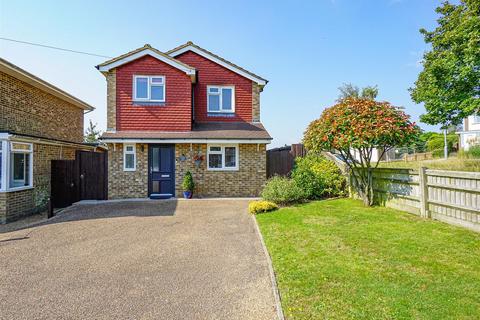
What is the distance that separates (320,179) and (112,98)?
402 inches

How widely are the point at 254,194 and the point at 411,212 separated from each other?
6.54 meters

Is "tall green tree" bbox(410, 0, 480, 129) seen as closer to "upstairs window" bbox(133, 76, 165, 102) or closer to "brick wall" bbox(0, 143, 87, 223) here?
"upstairs window" bbox(133, 76, 165, 102)

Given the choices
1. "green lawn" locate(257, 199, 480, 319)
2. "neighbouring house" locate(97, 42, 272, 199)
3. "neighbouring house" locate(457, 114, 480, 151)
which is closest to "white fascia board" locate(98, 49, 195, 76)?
"neighbouring house" locate(97, 42, 272, 199)

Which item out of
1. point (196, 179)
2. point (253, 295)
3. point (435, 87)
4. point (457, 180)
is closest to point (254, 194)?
point (196, 179)

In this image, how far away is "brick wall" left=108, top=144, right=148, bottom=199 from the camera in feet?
37.7

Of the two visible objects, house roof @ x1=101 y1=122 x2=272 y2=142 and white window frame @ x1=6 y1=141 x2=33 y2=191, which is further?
house roof @ x1=101 y1=122 x2=272 y2=142

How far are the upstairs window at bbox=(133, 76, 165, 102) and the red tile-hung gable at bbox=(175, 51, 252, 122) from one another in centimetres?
202

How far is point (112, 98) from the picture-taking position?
11.8 meters

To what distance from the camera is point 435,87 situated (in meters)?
14.5

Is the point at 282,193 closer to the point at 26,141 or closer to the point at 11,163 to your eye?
the point at 11,163

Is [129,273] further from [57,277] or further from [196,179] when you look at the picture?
[196,179]

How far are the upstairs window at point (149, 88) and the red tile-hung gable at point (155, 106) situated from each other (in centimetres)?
19

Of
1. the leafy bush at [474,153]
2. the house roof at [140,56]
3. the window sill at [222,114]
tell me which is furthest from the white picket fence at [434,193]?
the leafy bush at [474,153]

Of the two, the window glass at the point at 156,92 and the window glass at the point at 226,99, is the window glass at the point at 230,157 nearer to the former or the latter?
the window glass at the point at 226,99
